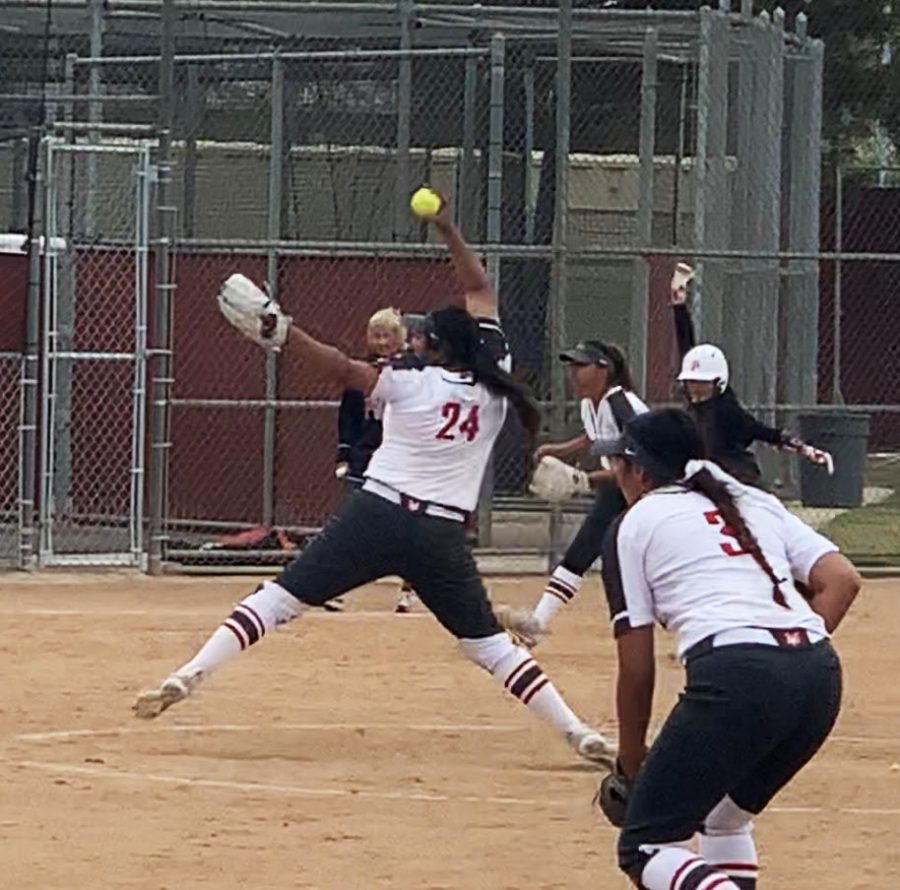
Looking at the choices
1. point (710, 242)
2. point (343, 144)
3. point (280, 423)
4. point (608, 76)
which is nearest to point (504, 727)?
point (280, 423)

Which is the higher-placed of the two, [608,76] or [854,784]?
[608,76]

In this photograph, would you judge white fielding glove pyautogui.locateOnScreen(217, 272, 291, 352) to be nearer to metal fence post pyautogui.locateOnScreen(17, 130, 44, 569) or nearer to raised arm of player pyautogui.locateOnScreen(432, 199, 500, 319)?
raised arm of player pyautogui.locateOnScreen(432, 199, 500, 319)

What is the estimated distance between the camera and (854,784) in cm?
1005

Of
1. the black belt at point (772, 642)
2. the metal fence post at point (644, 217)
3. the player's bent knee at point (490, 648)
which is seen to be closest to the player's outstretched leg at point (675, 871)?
the black belt at point (772, 642)

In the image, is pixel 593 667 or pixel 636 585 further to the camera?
pixel 593 667

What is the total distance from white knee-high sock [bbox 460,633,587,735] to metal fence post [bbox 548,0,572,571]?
712 cm

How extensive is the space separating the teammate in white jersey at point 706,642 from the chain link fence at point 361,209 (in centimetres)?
1064

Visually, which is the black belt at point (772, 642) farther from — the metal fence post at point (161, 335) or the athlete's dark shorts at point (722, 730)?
the metal fence post at point (161, 335)

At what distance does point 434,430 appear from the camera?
388 inches

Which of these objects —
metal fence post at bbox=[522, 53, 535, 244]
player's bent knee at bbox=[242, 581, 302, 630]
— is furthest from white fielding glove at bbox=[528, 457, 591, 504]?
metal fence post at bbox=[522, 53, 535, 244]

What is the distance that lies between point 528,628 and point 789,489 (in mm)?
10790

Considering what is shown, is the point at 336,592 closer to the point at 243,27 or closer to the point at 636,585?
the point at 636,585

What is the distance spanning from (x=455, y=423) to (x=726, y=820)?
3.61m

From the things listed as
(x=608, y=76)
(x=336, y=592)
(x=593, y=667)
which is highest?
(x=608, y=76)
